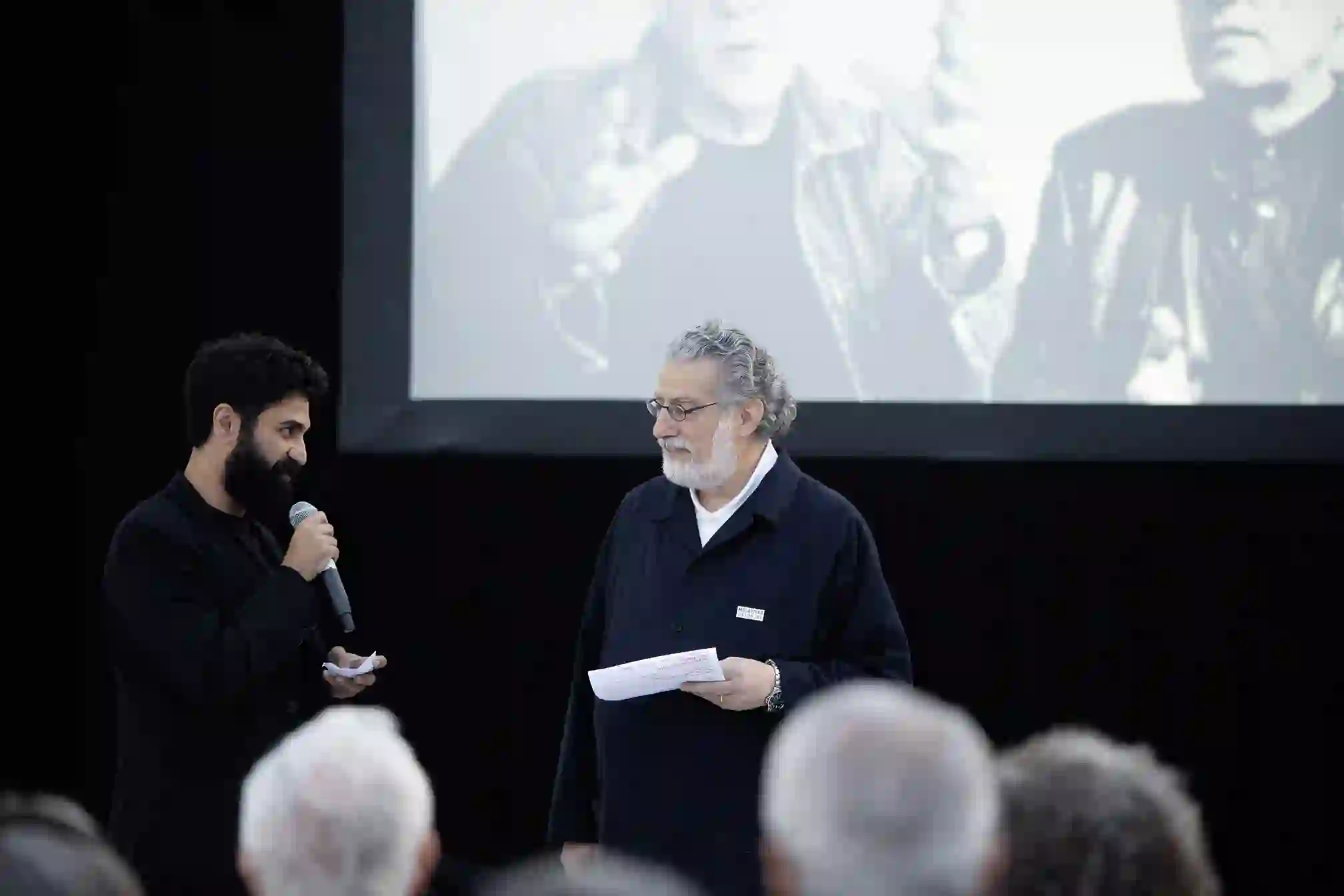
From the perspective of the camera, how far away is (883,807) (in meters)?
1.13

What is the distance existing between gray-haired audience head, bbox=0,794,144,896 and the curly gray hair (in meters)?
1.53

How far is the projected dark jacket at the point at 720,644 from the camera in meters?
2.39

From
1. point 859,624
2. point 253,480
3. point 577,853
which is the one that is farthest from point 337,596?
point 859,624

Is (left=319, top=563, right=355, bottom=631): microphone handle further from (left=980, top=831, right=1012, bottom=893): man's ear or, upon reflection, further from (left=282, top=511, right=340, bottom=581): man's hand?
(left=980, top=831, right=1012, bottom=893): man's ear

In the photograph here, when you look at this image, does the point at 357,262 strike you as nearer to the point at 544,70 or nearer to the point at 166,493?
the point at 544,70

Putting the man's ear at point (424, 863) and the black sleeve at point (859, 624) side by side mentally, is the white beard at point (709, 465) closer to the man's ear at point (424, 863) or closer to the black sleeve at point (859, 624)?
the black sleeve at point (859, 624)

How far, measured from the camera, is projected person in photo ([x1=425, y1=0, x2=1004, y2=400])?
358 centimetres

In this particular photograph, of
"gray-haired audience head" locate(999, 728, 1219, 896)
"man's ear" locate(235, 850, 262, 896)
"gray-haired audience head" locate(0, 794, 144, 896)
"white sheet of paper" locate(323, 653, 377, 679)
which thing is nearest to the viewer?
"gray-haired audience head" locate(0, 794, 144, 896)

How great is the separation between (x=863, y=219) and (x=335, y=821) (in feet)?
8.67

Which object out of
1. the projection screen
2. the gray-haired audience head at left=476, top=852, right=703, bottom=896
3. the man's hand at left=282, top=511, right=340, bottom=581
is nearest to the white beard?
the man's hand at left=282, top=511, right=340, bottom=581

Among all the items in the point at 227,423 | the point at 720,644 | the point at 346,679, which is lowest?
the point at 346,679

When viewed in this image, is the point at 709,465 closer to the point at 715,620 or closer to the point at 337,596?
the point at 715,620

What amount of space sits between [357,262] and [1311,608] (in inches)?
103

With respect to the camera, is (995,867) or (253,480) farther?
(253,480)
